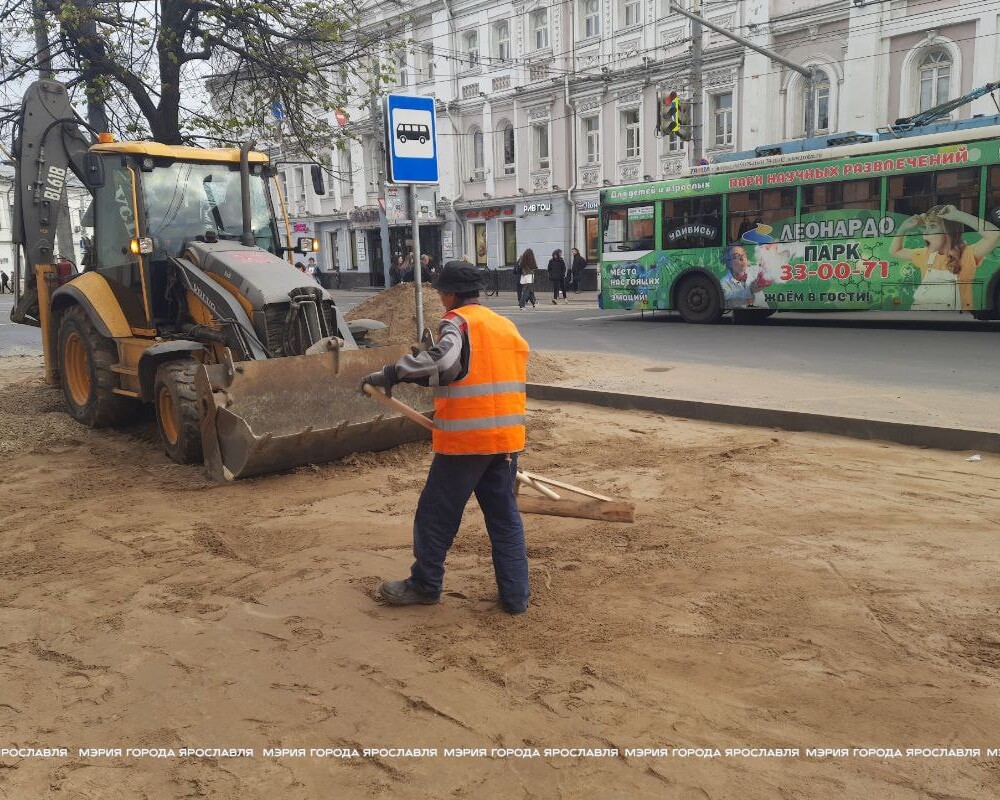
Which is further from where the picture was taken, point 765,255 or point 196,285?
point 765,255

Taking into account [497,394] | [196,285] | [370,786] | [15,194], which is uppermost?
[15,194]

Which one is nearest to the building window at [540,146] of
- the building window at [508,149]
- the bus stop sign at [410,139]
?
the building window at [508,149]

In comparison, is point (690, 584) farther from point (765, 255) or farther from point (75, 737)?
point (765, 255)

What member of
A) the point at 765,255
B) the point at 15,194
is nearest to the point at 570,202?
the point at 765,255

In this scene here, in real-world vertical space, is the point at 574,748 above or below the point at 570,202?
below

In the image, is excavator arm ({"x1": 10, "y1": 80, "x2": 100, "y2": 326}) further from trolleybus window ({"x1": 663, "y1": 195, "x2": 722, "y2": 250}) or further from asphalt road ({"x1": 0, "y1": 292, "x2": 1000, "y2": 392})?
trolleybus window ({"x1": 663, "y1": 195, "x2": 722, "y2": 250})

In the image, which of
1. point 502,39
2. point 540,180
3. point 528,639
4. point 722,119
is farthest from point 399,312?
point 502,39

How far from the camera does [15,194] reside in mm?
9086

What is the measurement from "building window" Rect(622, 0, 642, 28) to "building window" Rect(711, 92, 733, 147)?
4291mm

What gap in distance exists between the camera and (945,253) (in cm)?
1496

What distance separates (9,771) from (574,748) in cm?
187

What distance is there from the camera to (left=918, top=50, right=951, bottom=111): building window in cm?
2314

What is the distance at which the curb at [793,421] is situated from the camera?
6.61m

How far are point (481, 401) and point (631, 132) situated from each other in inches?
1138
